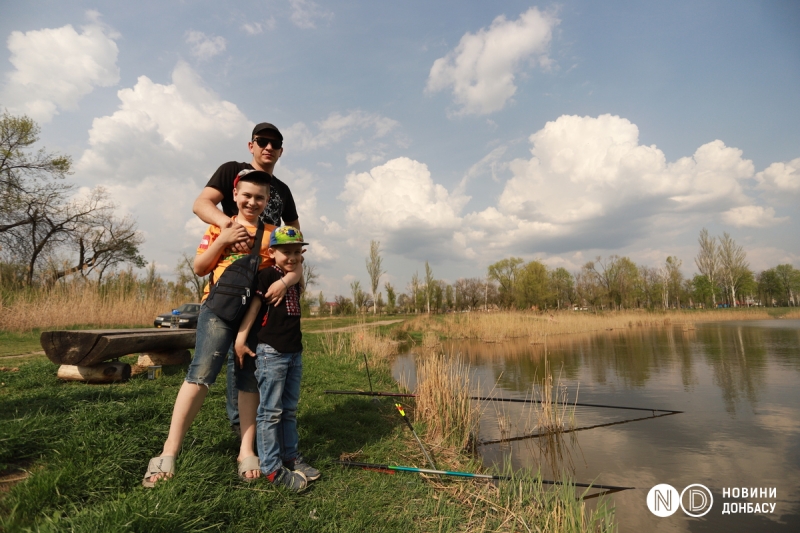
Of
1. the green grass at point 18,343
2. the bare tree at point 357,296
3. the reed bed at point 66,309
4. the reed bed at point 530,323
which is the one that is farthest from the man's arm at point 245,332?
the bare tree at point 357,296

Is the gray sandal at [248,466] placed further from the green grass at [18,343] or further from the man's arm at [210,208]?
the green grass at [18,343]

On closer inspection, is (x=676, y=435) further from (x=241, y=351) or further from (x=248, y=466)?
(x=241, y=351)

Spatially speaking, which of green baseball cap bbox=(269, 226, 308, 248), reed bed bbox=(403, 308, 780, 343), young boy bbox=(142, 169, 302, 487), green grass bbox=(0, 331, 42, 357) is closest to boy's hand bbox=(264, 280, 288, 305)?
young boy bbox=(142, 169, 302, 487)

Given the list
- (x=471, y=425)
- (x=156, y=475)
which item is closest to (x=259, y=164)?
(x=156, y=475)

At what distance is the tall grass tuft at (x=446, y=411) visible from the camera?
13.8 ft

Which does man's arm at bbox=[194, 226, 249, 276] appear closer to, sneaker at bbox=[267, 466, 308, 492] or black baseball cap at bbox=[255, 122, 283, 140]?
black baseball cap at bbox=[255, 122, 283, 140]

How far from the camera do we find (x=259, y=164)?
99.9 inches

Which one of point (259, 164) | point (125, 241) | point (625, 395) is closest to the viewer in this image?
point (259, 164)

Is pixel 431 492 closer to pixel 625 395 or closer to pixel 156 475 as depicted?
pixel 156 475

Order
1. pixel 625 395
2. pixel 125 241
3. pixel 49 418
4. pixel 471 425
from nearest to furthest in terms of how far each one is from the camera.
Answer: pixel 49 418
pixel 471 425
pixel 625 395
pixel 125 241

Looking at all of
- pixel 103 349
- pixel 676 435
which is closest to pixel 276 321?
pixel 103 349

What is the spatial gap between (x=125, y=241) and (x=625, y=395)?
2696 cm

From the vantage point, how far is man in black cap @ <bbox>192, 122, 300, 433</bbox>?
2.25 metres

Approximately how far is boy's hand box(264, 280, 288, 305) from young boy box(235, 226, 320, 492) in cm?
3
